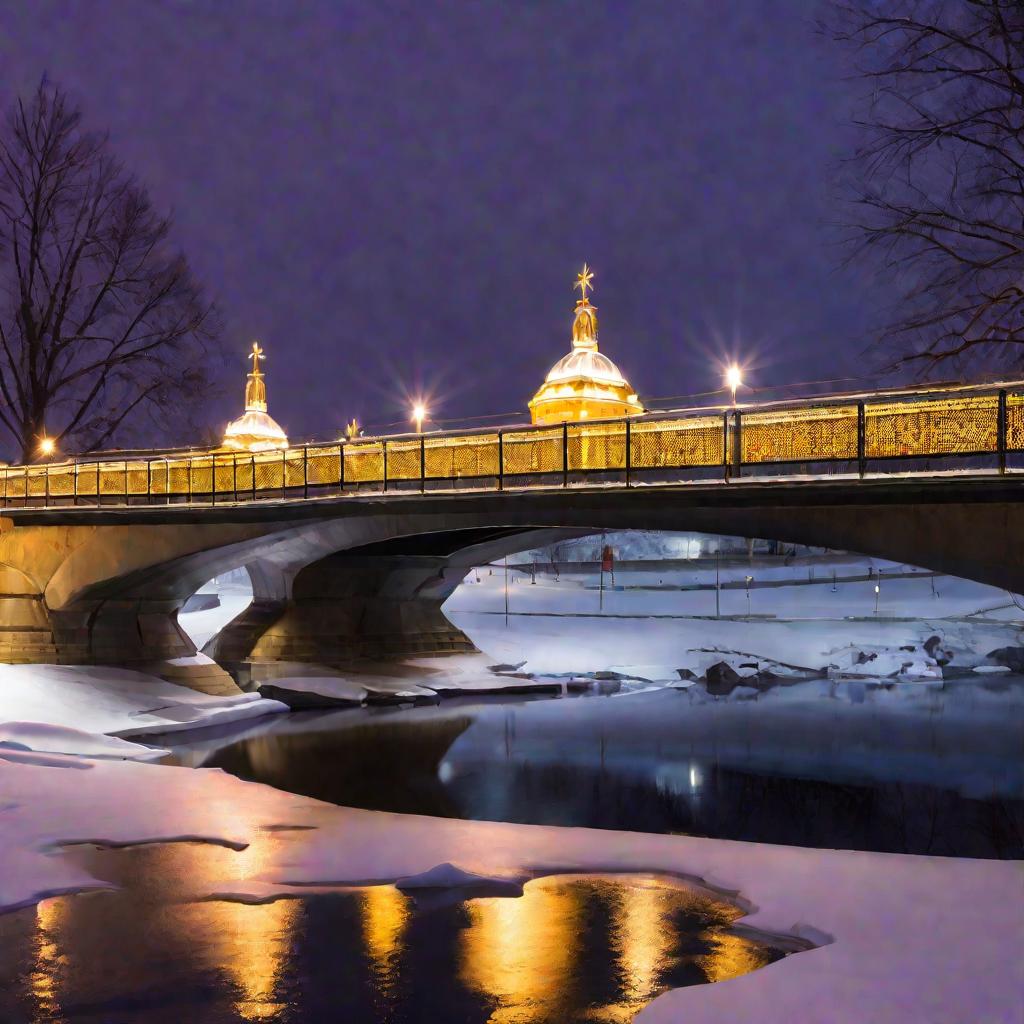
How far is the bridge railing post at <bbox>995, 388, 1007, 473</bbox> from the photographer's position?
592 inches

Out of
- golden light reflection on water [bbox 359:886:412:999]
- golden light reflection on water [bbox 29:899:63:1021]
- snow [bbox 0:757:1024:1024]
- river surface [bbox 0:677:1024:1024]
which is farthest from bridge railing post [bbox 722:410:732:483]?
golden light reflection on water [bbox 29:899:63:1021]

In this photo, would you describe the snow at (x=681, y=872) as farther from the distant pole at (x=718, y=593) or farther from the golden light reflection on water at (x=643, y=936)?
the distant pole at (x=718, y=593)

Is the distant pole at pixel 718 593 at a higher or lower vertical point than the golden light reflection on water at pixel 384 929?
higher

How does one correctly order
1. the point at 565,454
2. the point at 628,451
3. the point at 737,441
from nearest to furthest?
the point at 737,441, the point at 628,451, the point at 565,454

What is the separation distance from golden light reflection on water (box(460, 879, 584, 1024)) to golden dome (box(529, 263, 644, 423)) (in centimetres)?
2679

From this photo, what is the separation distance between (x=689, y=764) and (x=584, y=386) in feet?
59.3

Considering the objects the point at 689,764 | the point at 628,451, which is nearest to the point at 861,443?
the point at 628,451

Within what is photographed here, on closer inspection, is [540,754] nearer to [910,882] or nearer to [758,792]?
[758,792]

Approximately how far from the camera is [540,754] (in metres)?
23.8

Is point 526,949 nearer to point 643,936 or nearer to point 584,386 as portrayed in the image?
point 643,936

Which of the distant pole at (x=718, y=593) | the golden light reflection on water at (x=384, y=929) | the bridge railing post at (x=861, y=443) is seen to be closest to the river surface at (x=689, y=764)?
the bridge railing post at (x=861, y=443)

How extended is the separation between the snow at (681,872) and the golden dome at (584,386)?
2282 cm

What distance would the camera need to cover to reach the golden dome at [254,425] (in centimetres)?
5462

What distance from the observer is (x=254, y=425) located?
182 ft
